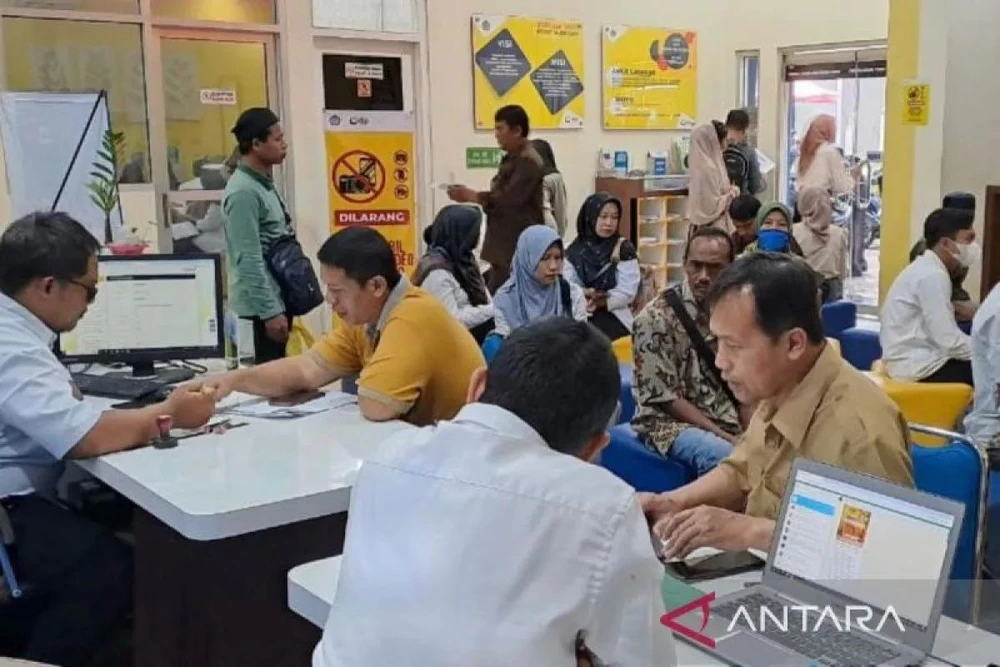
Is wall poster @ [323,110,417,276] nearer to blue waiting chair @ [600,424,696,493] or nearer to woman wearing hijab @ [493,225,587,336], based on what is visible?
woman wearing hijab @ [493,225,587,336]

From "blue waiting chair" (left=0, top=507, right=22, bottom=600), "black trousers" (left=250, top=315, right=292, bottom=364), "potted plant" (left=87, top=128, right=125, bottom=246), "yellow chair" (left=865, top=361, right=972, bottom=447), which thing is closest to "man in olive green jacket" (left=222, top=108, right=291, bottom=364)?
"black trousers" (left=250, top=315, right=292, bottom=364)

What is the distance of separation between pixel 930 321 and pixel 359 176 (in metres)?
3.84

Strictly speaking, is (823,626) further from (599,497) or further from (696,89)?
(696,89)

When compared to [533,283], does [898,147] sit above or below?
above

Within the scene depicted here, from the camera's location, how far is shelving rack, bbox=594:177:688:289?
8305 millimetres

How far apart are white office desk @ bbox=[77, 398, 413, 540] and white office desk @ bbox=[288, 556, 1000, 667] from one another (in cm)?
30

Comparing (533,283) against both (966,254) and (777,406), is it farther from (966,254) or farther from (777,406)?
(777,406)

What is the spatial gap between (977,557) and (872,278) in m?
7.32

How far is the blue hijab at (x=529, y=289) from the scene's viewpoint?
195 inches

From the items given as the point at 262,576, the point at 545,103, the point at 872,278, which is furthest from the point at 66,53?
the point at 872,278

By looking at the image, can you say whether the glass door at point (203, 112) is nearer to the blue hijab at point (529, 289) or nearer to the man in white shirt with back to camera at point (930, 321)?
the blue hijab at point (529, 289)

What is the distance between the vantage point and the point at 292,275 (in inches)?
173

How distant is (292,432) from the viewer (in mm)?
2768

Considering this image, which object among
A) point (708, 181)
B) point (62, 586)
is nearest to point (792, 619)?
point (62, 586)
